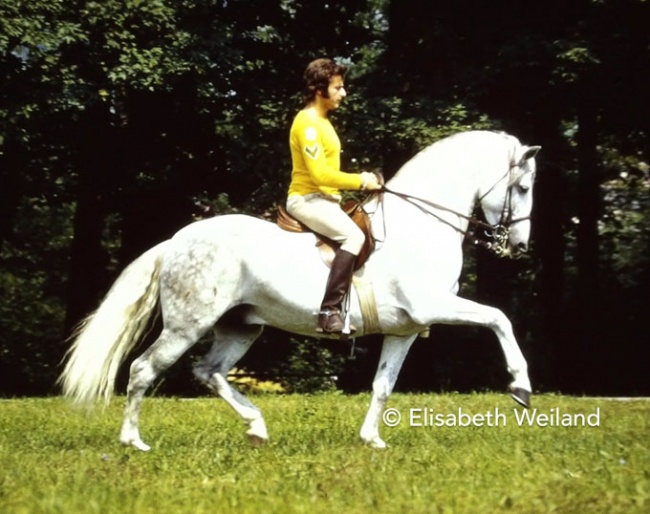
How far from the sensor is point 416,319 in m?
10.8

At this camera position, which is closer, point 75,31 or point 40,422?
point 40,422

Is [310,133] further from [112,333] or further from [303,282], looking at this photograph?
[112,333]

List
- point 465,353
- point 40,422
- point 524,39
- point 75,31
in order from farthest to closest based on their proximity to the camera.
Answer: point 465,353 < point 524,39 < point 75,31 < point 40,422

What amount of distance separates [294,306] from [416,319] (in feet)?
3.39

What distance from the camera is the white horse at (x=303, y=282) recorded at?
10938 mm

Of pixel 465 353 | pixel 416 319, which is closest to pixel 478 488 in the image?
pixel 416 319

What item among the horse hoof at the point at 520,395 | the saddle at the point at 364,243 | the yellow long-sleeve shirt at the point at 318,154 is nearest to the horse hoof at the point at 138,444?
the saddle at the point at 364,243

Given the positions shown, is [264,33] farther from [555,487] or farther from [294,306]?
[555,487]

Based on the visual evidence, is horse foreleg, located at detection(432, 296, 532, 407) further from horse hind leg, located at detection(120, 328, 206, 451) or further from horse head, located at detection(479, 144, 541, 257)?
horse hind leg, located at detection(120, 328, 206, 451)

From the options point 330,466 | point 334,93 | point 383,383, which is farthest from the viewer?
point 383,383

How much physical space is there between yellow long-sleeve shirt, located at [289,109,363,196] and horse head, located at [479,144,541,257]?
1324 millimetres

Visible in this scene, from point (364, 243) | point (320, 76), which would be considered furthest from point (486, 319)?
point (320, 76)

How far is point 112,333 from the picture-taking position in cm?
1141

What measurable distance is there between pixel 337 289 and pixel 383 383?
0.93 metres
